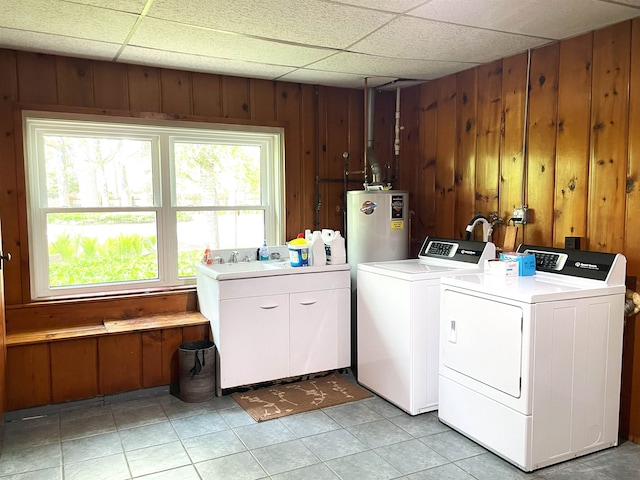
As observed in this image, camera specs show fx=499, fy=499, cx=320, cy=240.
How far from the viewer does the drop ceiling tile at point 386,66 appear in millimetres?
3266

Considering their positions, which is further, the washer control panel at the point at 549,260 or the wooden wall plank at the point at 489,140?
the wooden wall plank at the point at 489,140

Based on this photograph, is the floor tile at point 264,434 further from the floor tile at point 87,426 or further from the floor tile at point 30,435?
the floor tile at point 30,435

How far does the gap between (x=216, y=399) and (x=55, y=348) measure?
3.44 feet

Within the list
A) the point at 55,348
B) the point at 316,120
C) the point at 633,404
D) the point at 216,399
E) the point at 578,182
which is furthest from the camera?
the point at 316,120

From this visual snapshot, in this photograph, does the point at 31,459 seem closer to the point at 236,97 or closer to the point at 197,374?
the point at 197,374

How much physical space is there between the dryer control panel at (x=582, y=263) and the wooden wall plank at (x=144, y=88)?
2667 mm

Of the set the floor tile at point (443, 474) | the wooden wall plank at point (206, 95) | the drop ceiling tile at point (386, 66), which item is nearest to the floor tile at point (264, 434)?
the floor tile at point (443, 474)

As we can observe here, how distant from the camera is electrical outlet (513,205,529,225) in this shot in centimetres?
314

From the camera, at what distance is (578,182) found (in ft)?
9.37

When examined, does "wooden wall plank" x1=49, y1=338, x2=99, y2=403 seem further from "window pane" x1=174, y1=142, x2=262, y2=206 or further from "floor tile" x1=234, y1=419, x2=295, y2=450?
"window pane" x1=174, y1=142, x2=262, y2=206

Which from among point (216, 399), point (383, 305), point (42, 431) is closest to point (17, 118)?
point (42, 431)

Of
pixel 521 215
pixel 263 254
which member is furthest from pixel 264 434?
pixel 521 215

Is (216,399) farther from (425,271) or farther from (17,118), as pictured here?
(17,118)

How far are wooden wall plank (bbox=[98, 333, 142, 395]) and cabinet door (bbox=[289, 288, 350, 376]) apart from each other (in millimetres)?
1029
